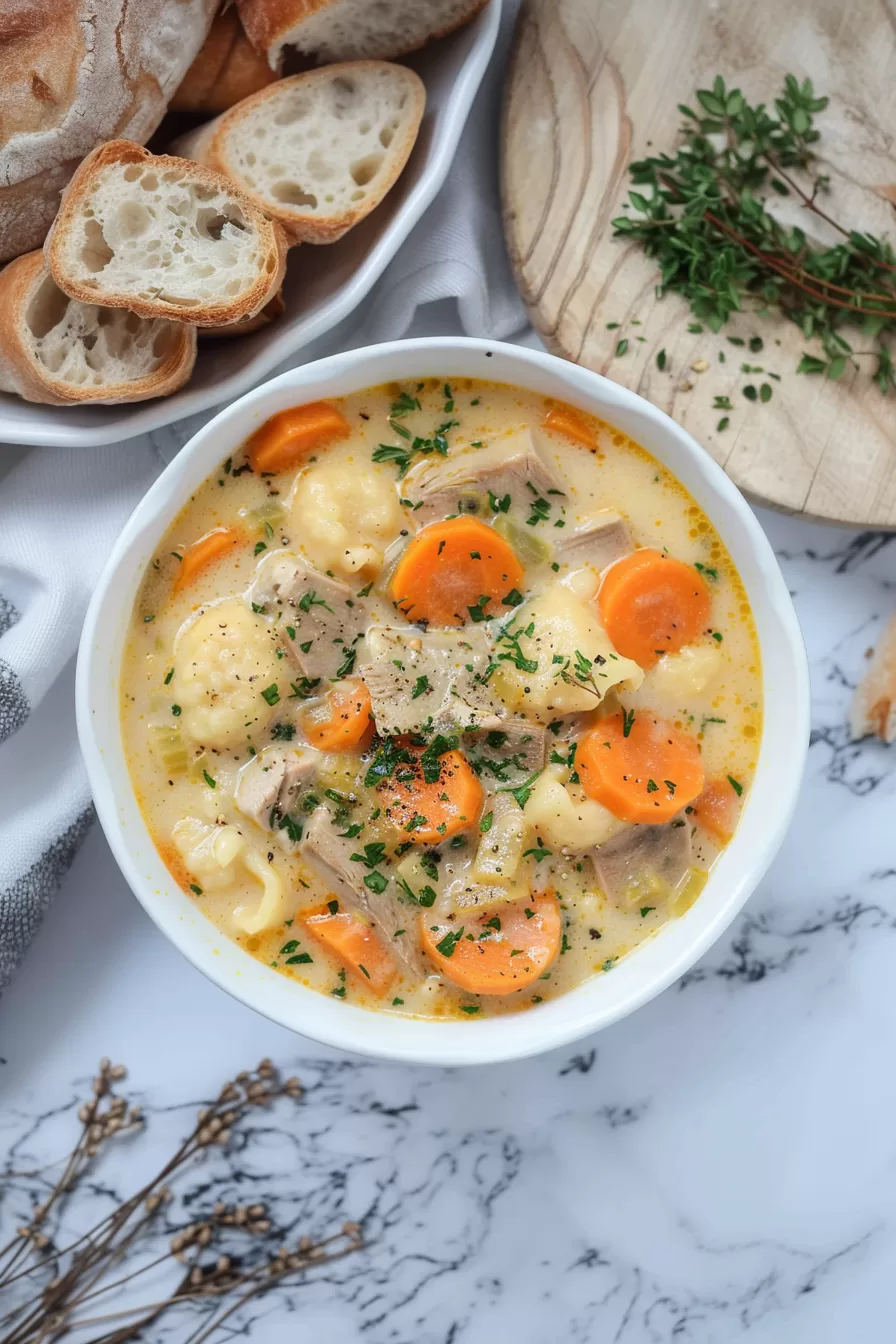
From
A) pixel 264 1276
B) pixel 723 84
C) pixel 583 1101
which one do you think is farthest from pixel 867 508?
pixel 264 1276

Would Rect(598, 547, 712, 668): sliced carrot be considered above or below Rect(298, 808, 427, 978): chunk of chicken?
above

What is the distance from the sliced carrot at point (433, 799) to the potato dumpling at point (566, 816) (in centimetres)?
13

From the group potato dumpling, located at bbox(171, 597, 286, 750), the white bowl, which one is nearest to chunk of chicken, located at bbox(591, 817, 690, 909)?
the white bowl

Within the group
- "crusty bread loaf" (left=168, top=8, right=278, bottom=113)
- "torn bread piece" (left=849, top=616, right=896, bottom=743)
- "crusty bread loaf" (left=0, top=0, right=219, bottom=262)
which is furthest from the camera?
"torn bread piece" (left=849, top=616, right=896, bottom=743)

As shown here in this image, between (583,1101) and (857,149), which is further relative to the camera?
(583,1101)

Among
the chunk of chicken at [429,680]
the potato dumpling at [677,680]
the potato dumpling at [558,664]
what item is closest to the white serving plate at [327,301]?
the chunk of chicken at [429,680]

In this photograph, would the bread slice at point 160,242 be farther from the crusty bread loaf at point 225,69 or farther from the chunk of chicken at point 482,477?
the chunk of chicken at point 482,477

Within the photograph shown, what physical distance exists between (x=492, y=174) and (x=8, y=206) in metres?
1.17

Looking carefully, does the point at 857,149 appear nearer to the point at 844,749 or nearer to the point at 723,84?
the point at 723,84

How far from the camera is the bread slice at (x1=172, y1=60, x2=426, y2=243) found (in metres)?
2.45

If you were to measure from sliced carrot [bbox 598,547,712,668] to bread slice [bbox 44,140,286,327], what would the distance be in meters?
0.97

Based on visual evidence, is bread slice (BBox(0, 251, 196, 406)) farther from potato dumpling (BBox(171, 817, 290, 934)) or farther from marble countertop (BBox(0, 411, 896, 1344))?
marble countertop (BBox(0, 411, 896, 1344))

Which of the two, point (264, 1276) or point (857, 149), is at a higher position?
point (857, 149)

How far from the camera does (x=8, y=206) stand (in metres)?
2.39
